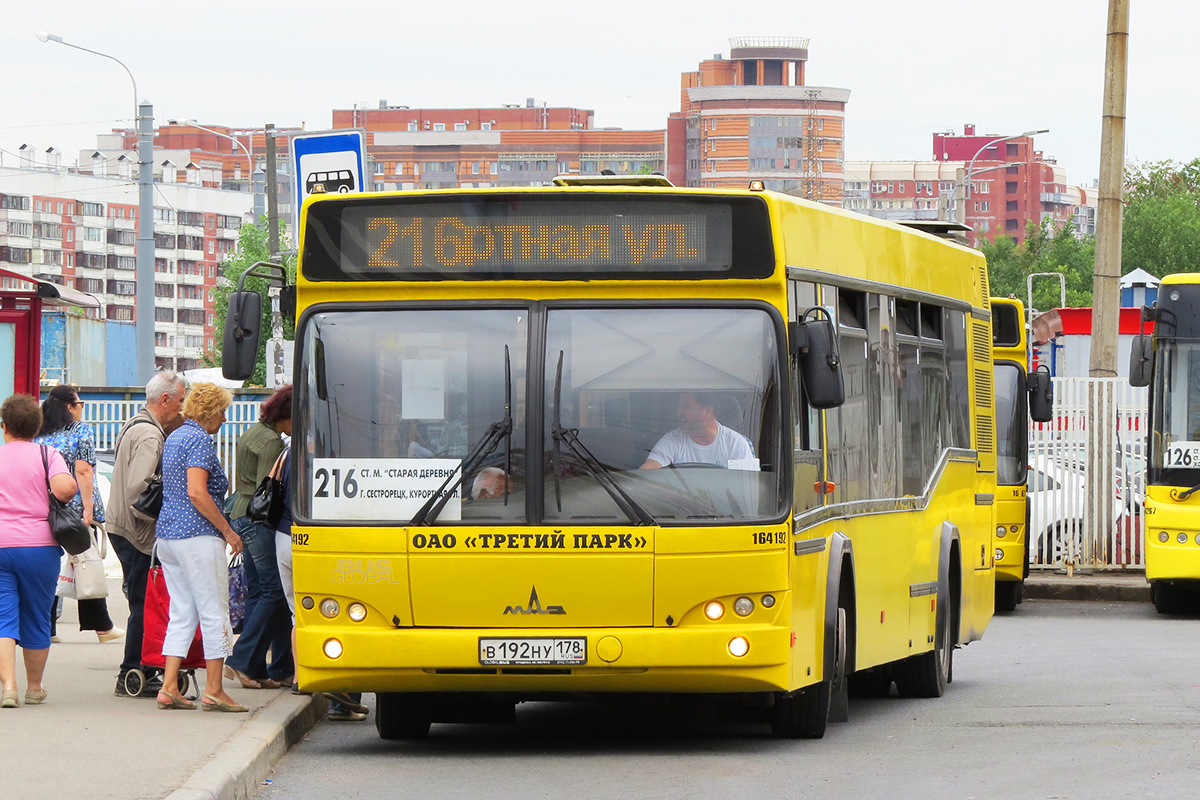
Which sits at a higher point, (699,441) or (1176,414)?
(699,441)

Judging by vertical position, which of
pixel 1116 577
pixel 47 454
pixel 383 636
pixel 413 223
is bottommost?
pixel 1116 577

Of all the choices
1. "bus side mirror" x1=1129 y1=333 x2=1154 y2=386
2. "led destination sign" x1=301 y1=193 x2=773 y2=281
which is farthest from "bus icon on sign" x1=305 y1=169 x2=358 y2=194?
"bus side mirror" x1=1129 y1=333 x2=1154 y2=386

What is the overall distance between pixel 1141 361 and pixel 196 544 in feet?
37.8

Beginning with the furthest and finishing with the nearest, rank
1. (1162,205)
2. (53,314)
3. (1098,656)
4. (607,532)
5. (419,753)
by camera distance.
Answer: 1. (1162,205)
2. (53,314)
3. (1098,656)
4. (419,753)
5. (607,532)

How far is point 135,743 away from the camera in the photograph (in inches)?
381

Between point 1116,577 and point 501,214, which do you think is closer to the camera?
point 501,214

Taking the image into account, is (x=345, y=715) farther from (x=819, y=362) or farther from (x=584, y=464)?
(x=819, y=362)

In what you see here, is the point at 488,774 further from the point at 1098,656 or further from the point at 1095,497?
the point at 1095,497

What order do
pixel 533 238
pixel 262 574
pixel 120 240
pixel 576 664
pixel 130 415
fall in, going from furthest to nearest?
pixel 120 240 → pixel 130 415 → pixel 262 574 → pixel 533 238 → pixel 576 664

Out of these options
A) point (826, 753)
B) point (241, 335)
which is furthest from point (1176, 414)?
point (241, 335)

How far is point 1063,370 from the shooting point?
137 ft

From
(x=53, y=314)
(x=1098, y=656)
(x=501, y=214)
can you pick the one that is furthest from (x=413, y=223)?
(x=53, y=314)

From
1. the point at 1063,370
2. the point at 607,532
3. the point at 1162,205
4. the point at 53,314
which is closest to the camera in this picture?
the point at 607,532

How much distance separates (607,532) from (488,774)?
1234 millimetres
